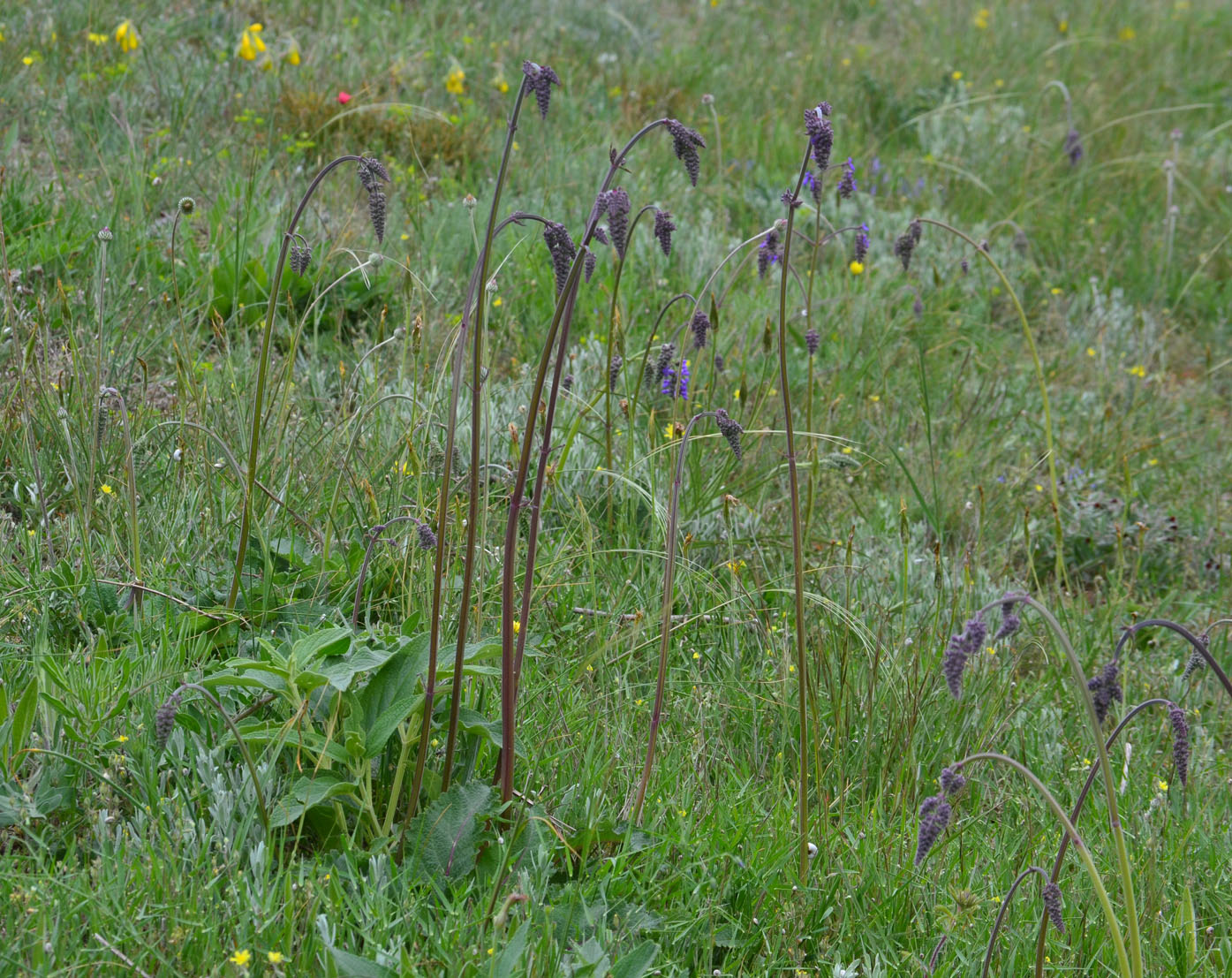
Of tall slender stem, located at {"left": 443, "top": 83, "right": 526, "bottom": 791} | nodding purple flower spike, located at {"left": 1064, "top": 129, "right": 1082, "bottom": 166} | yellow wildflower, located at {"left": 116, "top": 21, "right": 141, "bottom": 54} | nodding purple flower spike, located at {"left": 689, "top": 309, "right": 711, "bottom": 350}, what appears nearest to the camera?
tall slender stem, located at {"left": 443, "top": 83, "right": 526, "bottom": 791}

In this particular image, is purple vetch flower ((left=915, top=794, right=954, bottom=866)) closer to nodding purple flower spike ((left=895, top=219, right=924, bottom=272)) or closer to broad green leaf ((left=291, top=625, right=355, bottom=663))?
broad green leaf ((left=291, top=625, right=355, bottom=663))

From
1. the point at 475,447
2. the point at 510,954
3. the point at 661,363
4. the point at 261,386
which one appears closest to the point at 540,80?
the point at 475,447

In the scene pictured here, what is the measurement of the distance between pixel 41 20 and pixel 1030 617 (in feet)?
16.6

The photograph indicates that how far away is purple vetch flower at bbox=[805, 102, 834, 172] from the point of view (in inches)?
61.7

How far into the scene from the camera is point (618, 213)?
149 centimetres

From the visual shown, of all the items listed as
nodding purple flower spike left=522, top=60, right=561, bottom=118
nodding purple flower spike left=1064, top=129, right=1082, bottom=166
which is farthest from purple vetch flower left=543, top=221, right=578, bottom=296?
nodding purple flower spike left=1064, top=129, right=1082, bottom=166

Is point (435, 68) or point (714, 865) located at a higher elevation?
point (435, 68)

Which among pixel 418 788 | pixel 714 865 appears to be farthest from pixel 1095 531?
pixel 418 788

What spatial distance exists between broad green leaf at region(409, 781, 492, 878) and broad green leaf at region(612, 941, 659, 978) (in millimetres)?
305

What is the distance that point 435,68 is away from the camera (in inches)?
223

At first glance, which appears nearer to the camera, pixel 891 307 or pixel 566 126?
pixel 891 307

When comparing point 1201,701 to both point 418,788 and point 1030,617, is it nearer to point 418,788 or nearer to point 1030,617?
point 1030,617

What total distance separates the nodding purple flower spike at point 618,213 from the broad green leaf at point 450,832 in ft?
3.00

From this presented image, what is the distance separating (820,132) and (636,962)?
1.26 meters
